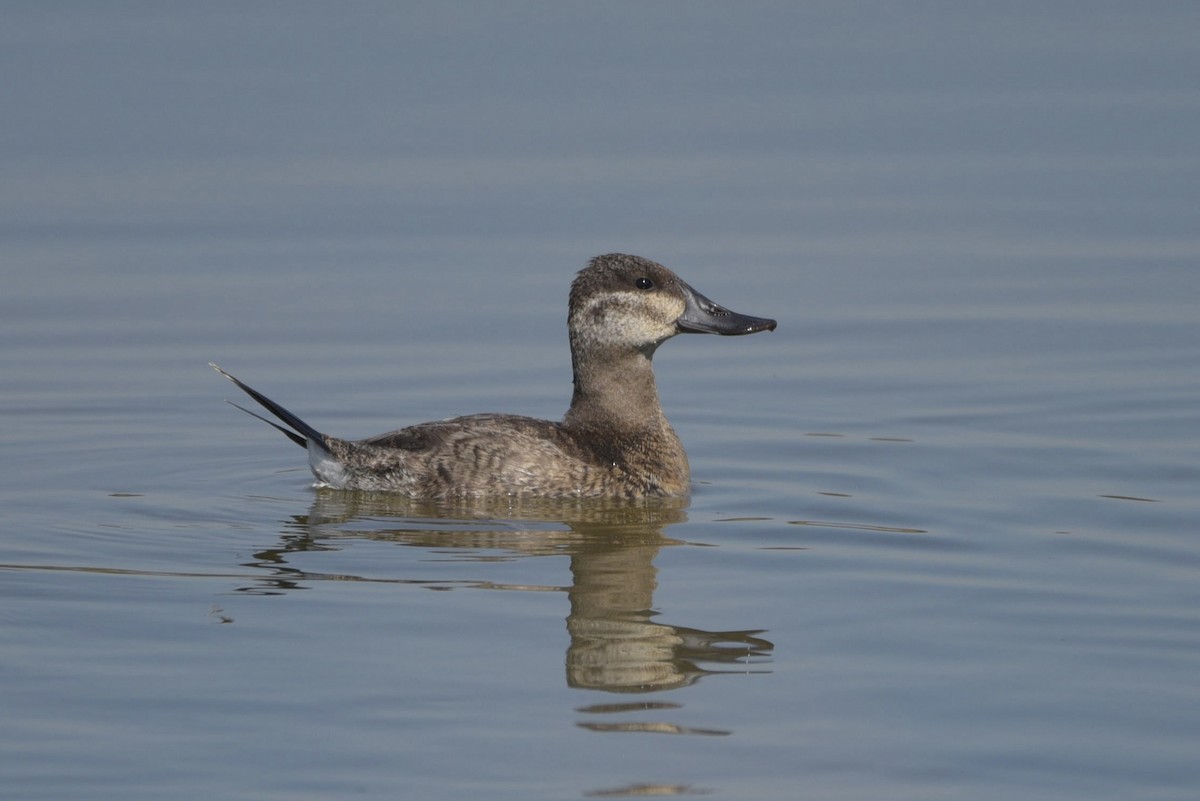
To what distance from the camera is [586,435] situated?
9242 mm


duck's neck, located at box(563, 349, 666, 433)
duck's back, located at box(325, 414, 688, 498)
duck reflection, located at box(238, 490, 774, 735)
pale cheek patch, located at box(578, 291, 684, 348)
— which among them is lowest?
duck reflection, located at box(238, 490, 774, 735)

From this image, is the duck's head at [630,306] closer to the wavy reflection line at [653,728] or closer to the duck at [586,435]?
the duck at [586,435]

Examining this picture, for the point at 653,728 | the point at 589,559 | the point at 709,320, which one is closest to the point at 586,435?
the point at 709,320

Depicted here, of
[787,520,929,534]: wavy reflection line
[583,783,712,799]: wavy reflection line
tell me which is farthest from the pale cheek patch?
[583,783,712,799]: wavy reflection line

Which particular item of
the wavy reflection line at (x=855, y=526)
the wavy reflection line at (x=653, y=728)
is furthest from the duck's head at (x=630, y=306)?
the wavy reflection line at (x=653, y=728)

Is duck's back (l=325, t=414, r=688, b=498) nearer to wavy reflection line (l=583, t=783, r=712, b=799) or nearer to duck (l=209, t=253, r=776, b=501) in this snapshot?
duck (l=209, t=253, r=776, b=501)

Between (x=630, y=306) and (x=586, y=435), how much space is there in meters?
0.62

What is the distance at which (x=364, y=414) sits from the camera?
1048 centimetres

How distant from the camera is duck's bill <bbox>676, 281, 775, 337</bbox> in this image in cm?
945

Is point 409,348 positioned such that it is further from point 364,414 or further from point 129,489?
point 129,489

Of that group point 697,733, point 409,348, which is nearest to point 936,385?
point 409,348

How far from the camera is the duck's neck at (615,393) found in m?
9.41

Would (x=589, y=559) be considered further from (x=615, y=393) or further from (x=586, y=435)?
(x=615, y=393)

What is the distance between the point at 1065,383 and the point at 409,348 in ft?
11.9
